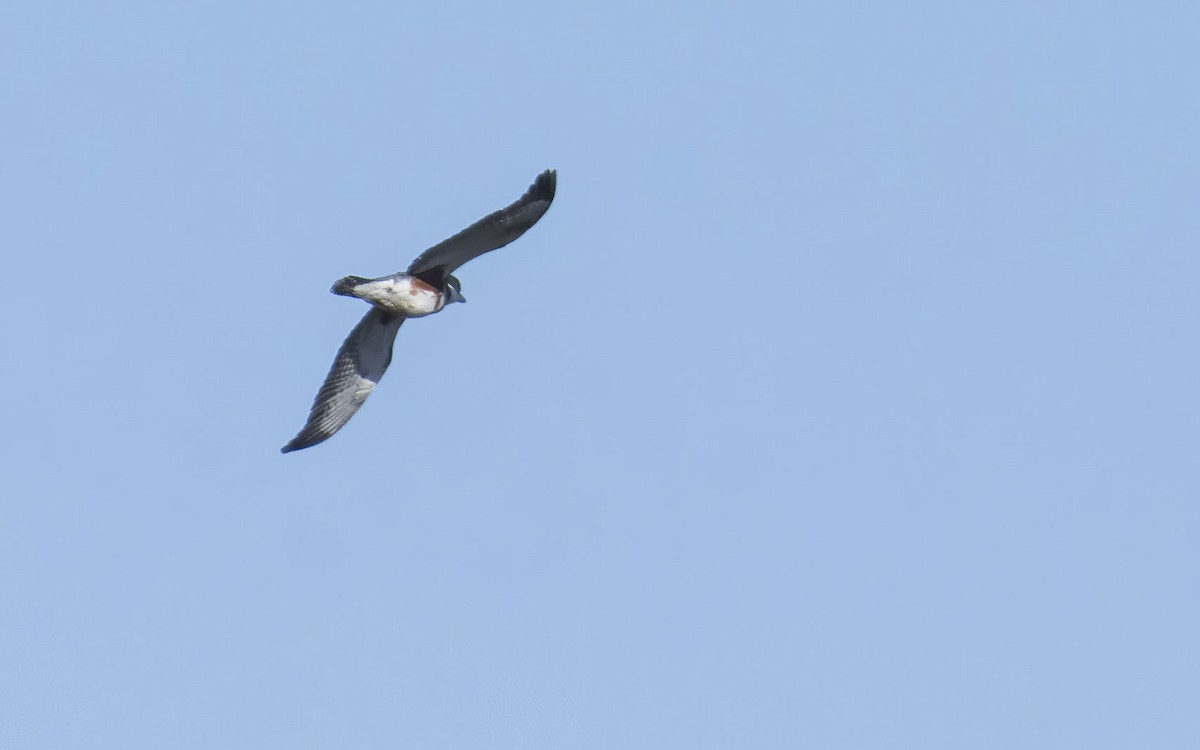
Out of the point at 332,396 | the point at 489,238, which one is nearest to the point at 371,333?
the point at 332,396

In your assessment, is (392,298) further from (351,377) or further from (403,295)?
(351,377)

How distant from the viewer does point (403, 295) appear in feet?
112

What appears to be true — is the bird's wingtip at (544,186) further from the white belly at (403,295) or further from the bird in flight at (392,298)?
the white belly at (403,295)

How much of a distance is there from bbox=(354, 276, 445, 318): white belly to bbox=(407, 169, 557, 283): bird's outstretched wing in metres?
0.24

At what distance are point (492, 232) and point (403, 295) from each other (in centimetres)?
216

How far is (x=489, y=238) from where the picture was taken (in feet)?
109

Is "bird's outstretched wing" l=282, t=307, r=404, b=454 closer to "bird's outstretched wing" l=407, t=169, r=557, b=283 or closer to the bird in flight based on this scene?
the bird in flight

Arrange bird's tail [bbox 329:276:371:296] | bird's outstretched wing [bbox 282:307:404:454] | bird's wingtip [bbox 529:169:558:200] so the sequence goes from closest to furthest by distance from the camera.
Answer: bird's wingtip [bbox 529:169:558:200]
bird's tail [bbox 329:276:371:296]
bird's outstretched wing [bbox 282:307:404:454]

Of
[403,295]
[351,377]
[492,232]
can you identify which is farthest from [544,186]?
[351,377]

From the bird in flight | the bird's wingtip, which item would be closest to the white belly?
the bird in flight

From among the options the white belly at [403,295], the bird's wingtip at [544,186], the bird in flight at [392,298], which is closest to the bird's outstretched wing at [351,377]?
the bird in flight at [392,298]

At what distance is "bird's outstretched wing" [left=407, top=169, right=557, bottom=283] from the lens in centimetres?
3234

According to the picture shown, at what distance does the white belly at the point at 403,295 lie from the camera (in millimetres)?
33875

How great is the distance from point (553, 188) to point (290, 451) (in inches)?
262
